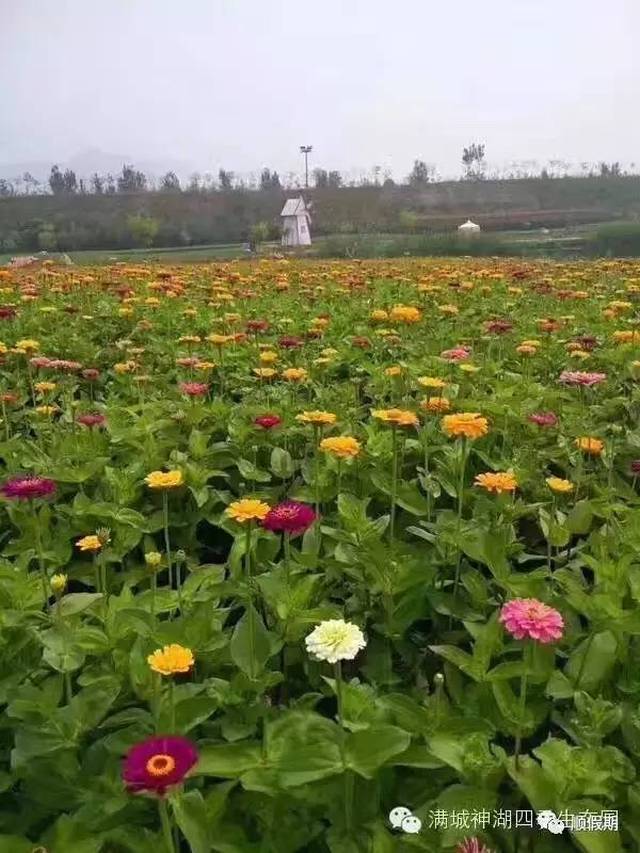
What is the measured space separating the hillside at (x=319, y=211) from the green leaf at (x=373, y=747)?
3260 centimetres

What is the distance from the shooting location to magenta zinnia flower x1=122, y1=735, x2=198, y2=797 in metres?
0.93

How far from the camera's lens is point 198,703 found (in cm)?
131

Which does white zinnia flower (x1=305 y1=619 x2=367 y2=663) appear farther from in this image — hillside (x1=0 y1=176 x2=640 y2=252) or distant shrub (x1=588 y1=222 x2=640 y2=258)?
hillside (x1=0 y1=176 x2=640 y2=252)

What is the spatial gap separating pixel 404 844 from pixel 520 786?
19cm

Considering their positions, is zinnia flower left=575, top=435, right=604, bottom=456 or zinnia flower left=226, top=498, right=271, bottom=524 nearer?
zinnia flower left=226, top=498, right=271, bottom=524

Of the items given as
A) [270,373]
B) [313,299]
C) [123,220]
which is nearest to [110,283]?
[313,299]

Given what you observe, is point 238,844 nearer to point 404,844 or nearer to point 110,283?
point 404,844

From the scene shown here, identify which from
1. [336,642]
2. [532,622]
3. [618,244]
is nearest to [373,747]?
[336,642]

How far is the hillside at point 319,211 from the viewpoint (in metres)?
35.7

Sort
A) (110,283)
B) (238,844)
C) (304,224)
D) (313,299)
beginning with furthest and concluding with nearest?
1. (304,224)
2. (110,283)
3. (313,299)
4. (238,844)

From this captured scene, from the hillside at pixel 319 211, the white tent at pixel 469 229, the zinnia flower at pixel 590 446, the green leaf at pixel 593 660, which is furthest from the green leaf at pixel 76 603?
the hillside at pixel 319 211

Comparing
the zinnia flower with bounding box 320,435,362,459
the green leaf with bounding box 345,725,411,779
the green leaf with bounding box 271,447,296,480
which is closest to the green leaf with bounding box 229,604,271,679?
the green leaf with bounding box 345,725,411,779

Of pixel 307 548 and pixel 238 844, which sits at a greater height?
pixel 307 548

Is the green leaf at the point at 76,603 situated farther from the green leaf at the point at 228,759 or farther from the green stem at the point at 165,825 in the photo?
the green stem at the point at 165,825
